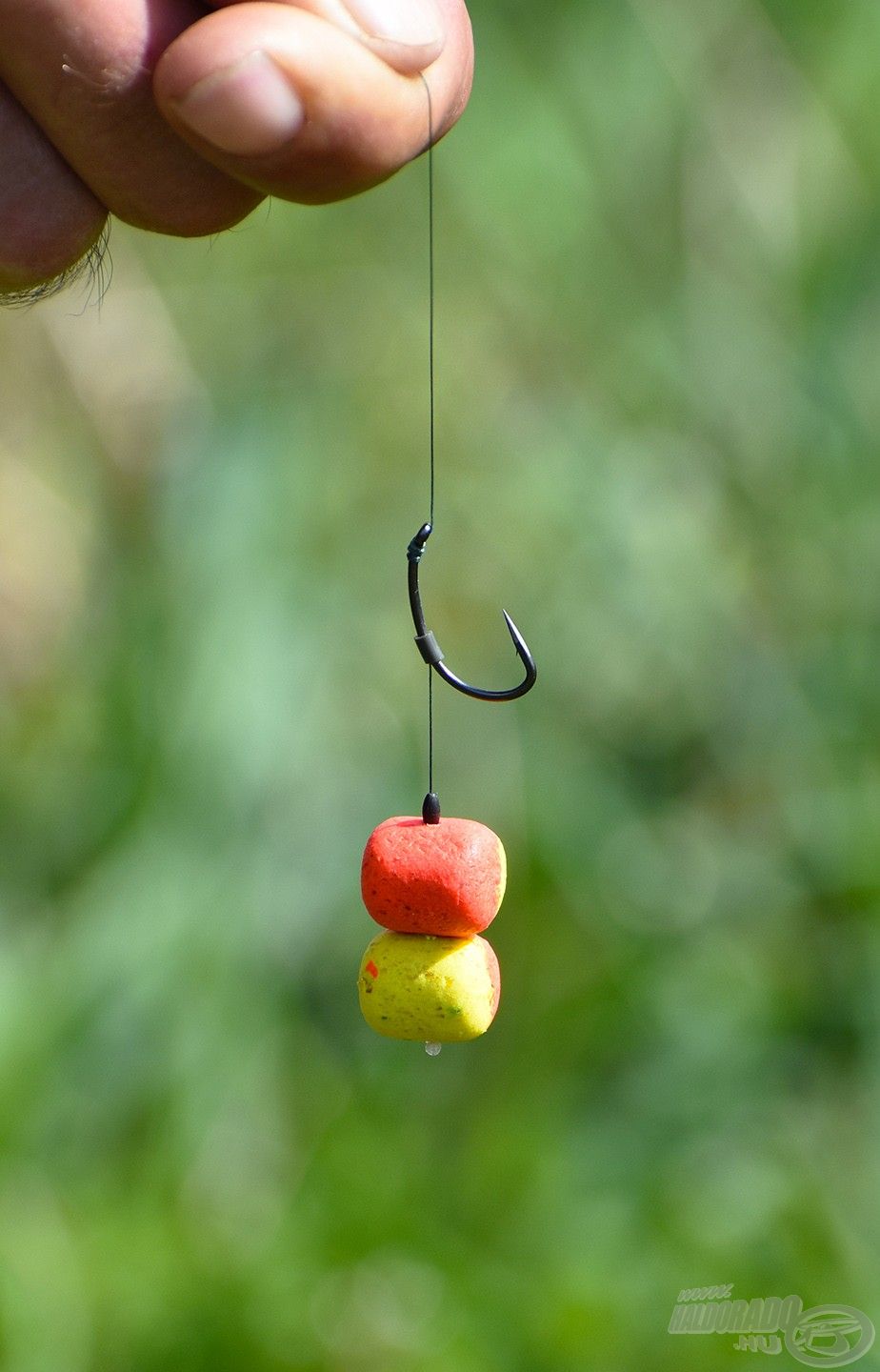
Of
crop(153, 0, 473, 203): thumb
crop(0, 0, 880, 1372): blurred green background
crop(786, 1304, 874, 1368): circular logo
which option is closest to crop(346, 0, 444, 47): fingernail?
crop(153, 0, 473, 203): thumb

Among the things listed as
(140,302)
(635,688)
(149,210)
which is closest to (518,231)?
(140,302)

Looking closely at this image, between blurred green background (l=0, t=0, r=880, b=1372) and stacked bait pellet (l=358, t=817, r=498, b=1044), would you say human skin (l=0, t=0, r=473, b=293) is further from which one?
blurred green background (l=0, t=0, r=880, b=1372)

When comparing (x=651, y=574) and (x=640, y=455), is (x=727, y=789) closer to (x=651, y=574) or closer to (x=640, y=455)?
(x=651, y=574)

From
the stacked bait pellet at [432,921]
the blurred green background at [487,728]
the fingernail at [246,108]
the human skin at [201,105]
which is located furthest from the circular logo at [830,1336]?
the fingernail at [246,108]

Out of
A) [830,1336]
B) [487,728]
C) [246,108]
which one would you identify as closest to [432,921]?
[246,108]

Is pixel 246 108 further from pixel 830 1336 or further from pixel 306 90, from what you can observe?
pixel 830 1336
